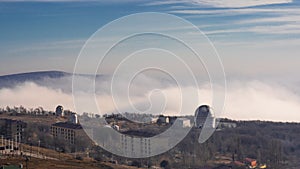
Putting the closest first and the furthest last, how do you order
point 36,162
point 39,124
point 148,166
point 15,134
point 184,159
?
1. point 36,162
2. point 148,166
3. point 184,159
4. point 15,134
5. point 39,124

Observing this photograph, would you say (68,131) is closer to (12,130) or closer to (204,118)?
(12,130)

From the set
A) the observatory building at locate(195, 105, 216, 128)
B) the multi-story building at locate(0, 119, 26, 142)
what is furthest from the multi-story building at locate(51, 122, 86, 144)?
the observatory building at locate(195, 105, 216, 128)

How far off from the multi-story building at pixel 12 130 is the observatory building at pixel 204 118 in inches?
219

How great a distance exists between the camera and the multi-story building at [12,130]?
51.7ft

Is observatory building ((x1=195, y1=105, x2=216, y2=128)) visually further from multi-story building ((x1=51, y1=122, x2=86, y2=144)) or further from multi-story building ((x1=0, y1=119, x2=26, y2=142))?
multi-story building ((x1=0, y1=119, x2=26, y2=142))

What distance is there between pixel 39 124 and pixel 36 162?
821 cm

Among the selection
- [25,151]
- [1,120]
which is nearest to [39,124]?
[1,120]

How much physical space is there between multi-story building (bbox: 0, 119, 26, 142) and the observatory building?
5.56 meters

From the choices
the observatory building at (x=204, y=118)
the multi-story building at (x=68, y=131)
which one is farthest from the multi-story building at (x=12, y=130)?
the observatory building at (x=204, y=118)

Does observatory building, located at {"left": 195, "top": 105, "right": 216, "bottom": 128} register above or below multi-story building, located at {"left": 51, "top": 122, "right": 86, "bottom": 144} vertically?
above

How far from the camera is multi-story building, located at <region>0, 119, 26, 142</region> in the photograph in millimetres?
15766

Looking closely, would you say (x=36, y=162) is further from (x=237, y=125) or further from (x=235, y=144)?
(x=237, y=125)

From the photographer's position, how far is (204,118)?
1719 centimetres

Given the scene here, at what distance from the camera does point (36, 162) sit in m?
10.8
